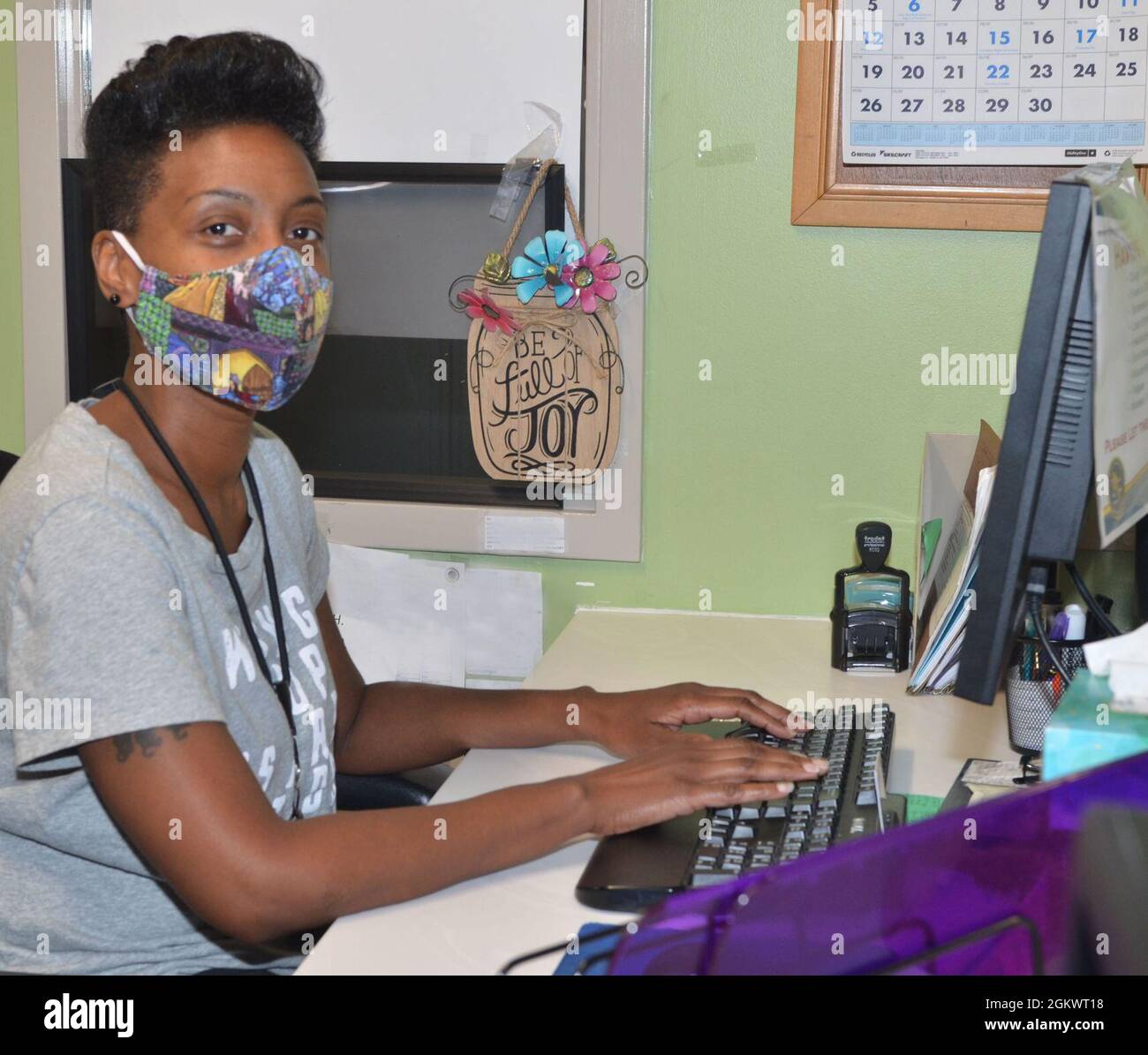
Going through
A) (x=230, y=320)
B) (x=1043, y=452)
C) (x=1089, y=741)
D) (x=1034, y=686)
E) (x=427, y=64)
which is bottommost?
(x=1034, y=686)

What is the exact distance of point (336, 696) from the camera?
1.42m

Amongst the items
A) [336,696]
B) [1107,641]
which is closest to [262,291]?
[336,696]

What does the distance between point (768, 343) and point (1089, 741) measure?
3.85ft

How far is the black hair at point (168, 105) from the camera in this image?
1141 mm

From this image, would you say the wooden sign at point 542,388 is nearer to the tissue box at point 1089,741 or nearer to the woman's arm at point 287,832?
the woman's arm at point 287,832

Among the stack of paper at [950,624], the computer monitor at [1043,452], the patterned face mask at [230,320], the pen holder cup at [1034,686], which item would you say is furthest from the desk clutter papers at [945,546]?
the patterned face mask at [230,320]

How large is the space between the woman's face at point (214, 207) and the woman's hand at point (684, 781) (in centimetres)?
54

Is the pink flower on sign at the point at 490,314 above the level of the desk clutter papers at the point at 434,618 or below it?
above

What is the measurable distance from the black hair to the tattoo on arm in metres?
0.47

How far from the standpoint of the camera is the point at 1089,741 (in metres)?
0.66

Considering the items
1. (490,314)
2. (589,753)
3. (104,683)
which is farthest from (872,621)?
(104,683)

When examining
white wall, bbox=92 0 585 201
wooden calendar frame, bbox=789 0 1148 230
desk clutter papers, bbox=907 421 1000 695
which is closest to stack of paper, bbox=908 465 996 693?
desk clutter papers, bbox=907 421 1000 695

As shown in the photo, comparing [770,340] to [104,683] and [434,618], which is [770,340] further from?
[104,683]
